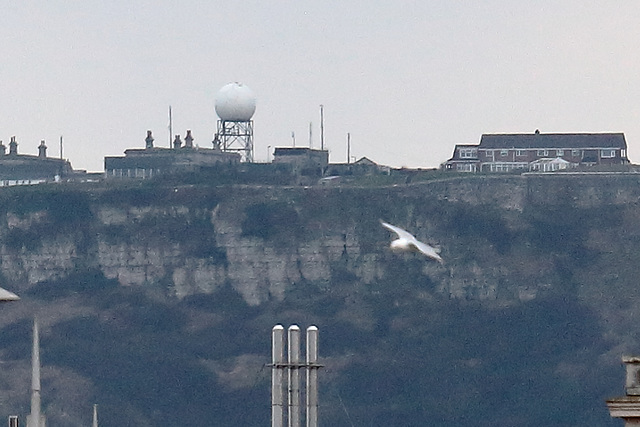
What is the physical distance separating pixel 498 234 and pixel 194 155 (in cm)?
1874

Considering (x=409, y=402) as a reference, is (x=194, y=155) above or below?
above

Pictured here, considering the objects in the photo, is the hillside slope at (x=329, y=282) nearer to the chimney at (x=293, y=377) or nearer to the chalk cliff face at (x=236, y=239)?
the chalk cliff face at (x=236, y=239)

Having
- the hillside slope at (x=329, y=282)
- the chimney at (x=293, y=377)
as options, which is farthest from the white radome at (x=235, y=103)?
the chimney at (x=293, y=377)

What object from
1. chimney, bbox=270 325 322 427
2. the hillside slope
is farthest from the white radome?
chimney, bbox=270 325 322 427

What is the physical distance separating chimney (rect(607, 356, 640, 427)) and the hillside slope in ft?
453

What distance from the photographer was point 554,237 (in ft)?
630

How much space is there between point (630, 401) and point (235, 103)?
143060 millimetres

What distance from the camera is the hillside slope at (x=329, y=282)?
18650cm

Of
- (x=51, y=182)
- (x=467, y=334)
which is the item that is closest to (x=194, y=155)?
(x=51, y=182)

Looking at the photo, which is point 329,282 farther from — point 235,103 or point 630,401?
point 630,401

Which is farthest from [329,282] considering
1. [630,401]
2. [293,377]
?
[630,401]

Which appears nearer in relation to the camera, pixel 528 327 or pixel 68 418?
pixel 68 418

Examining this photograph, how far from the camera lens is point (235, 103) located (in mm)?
188500

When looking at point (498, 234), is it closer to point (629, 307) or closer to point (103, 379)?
point (629, 307)
